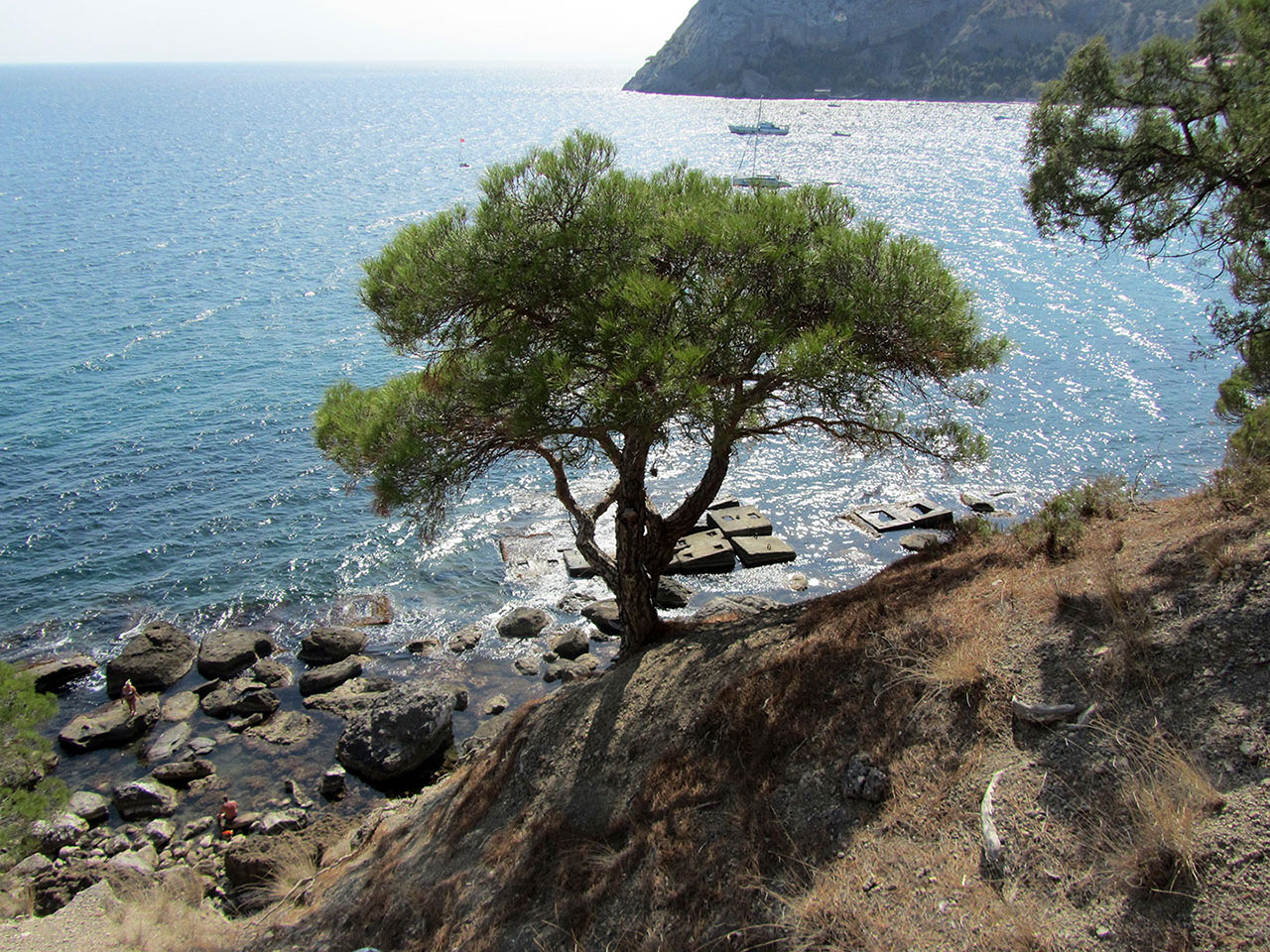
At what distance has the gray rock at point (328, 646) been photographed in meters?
28.1

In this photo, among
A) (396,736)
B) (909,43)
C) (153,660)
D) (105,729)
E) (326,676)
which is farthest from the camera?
(909,43)

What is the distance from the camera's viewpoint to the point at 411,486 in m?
14.4

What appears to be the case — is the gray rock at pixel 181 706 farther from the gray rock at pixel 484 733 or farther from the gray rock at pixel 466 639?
the gray rock at pixel 484 733

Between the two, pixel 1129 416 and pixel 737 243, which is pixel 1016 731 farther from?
pixel 1129 416

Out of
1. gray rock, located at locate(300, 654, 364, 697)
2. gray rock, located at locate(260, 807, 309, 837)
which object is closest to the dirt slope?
gray rock, located at locate(260, 807, 309, 837)

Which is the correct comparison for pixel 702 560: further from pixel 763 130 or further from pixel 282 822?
pixel 763 130

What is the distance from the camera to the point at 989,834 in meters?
8.91

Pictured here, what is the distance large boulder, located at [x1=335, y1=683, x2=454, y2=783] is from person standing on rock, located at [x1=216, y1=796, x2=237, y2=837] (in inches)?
118

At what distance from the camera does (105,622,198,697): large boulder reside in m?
26.6

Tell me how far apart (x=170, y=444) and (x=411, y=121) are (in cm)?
16283

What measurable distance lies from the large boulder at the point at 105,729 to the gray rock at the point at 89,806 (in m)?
2.13

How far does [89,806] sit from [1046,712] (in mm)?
23690

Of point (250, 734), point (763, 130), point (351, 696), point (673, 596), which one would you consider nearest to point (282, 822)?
point (250, 734)

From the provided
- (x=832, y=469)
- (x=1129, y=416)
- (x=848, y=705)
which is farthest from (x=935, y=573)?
(x=1129, y=416)
